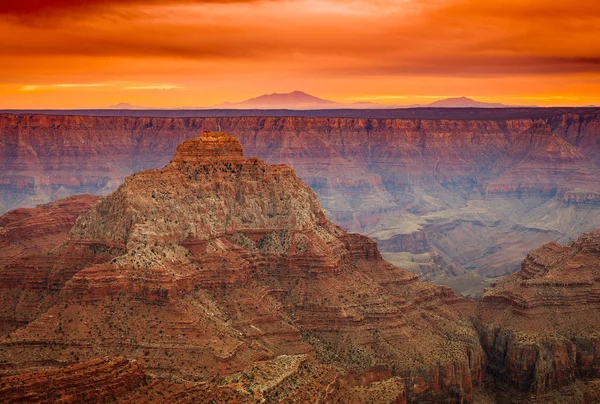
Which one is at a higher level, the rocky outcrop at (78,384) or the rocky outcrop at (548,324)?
the rocky outcrop at (78,384)

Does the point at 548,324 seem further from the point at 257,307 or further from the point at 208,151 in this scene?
the point at 208,151

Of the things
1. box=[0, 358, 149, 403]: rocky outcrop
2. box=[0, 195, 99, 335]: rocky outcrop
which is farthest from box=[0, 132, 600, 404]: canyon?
box=[0, 358, 149, 403]: rocky outcrop

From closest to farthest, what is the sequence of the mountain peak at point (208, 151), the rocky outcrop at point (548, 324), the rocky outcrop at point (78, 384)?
the rocky outcrop at point (78, 384) → the rocky outcrop at point (548, 324) → the mountain peak at point (208, 151)

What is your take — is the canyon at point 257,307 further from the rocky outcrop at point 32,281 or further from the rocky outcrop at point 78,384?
the rocky outcrop at point 78,384

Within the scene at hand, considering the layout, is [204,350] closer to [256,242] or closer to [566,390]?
[256,242]

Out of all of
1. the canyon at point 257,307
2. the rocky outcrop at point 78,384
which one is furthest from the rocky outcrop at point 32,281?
the rocky outcrop at point 78,384

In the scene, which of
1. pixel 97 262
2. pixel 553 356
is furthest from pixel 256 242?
pixel 553 356

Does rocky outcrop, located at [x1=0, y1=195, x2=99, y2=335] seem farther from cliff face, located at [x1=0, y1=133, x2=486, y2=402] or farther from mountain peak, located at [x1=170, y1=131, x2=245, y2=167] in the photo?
mountain peak, located at [x1=170, y1=131, x2=245, y2=167]
